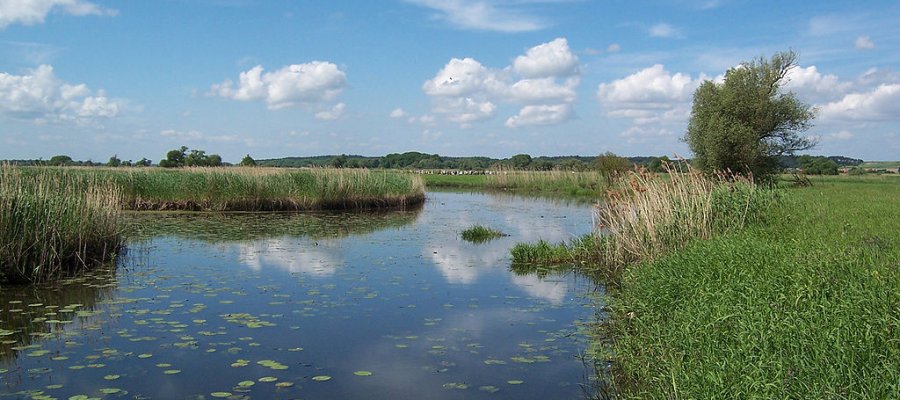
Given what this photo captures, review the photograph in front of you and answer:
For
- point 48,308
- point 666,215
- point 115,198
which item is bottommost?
point 48,308

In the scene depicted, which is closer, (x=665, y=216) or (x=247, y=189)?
(x=665, y=216)

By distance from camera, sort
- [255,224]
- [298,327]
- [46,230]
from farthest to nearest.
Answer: [255,224] < [46,230] < [298,327]

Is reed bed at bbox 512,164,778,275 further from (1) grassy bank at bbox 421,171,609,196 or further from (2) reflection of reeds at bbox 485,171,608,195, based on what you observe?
(2) reflection of reeds at bbox 485,171,608,195

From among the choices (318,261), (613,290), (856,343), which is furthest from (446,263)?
(856,343)

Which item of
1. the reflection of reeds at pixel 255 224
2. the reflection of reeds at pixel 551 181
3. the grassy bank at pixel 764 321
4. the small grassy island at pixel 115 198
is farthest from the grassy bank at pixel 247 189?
the reflection of reeds at pixel 551 181

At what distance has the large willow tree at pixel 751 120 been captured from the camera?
1314 inches

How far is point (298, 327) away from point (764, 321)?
552cm

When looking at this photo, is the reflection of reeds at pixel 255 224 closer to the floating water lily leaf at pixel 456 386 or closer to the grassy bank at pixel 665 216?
the grassy bank at pixel 665 216

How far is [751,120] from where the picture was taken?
33.7 meters

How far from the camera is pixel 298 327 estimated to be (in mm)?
8375

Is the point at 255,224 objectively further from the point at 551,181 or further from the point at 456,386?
the point at 551,181

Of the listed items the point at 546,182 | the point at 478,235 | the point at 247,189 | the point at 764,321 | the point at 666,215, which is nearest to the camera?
the point at 764,321

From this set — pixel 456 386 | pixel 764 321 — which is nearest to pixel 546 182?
pixel 456 386

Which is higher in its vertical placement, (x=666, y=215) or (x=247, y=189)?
(x=247, y=189)
